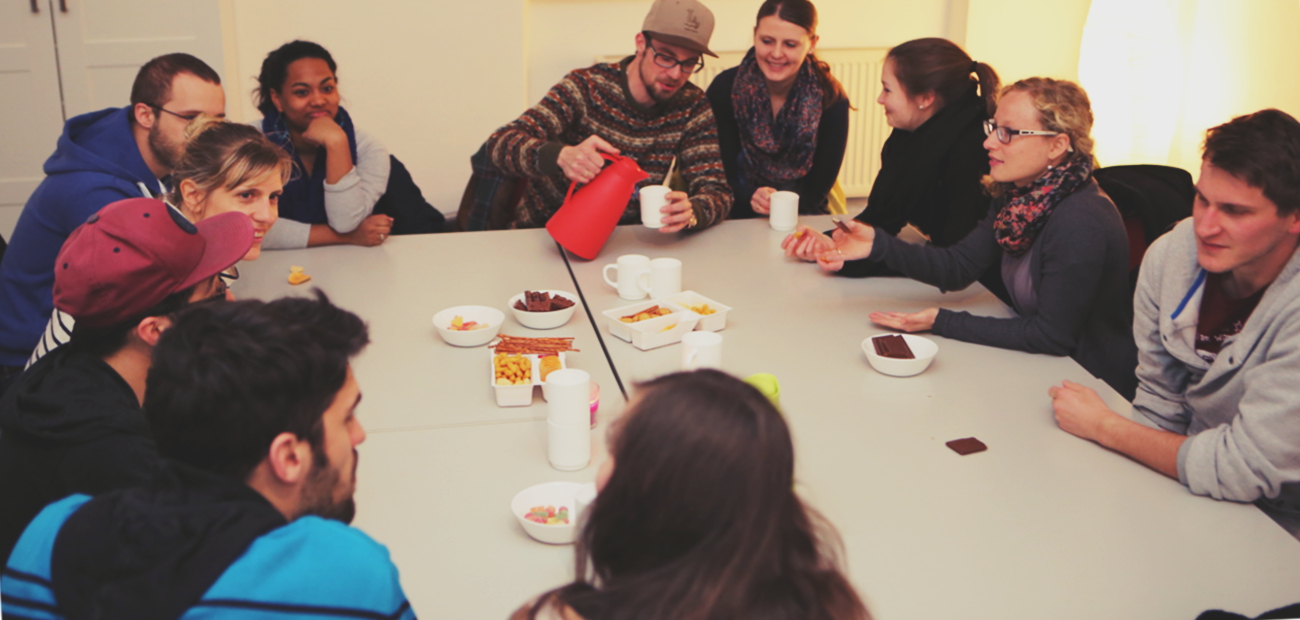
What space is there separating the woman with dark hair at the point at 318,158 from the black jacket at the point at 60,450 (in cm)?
132

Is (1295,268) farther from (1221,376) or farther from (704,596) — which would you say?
(704,596)

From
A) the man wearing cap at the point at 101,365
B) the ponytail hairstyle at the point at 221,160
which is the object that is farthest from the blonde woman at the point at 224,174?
the man wearing cap at the point at 101,365

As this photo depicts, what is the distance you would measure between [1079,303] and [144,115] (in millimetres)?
2096

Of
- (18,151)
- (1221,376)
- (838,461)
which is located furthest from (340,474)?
(18,151)

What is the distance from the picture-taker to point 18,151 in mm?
4180

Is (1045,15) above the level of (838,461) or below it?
below

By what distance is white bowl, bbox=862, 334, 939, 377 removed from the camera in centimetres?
175

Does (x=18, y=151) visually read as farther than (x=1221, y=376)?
Yes

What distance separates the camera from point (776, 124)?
10.1 ft

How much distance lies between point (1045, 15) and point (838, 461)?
3.91 metres

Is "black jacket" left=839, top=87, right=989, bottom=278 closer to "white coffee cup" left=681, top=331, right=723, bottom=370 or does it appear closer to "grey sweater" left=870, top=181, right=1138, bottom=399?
"grey sweater" left=870, top=181, right=1138, bottom=399

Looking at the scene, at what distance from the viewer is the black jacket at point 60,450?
1.23 metres

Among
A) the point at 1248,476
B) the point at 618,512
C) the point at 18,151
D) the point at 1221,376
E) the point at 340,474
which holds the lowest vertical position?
the point at 18,151

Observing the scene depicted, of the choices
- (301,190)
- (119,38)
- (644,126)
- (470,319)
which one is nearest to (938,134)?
(644,126)
